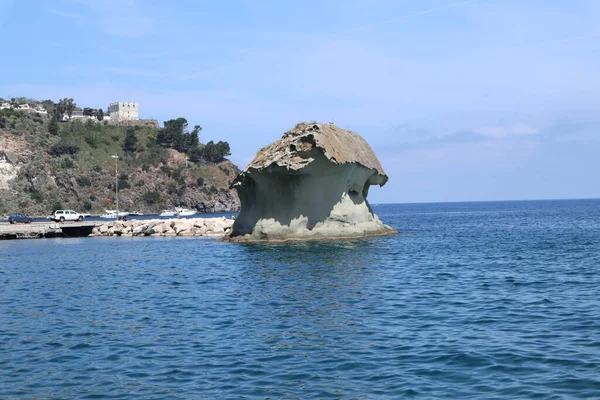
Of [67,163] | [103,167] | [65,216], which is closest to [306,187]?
[65,216]

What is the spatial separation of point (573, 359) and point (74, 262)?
3366 cm

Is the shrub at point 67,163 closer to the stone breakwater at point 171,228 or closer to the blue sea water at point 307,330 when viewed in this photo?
the stone breakwater at point 171,228

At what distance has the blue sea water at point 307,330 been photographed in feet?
42.8

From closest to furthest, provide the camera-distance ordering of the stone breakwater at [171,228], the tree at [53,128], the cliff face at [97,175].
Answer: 1. the stone breakwater at [171,228]
2. the cliff face at [97,175]
3. the tree at [53,128]

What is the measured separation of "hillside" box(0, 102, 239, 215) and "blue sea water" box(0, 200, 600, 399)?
4490 inches

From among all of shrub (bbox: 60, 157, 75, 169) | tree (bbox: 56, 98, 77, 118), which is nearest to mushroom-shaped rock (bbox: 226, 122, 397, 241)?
shrub (bbox: 60, 157, 75, 169)

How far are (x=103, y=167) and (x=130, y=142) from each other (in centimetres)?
1627

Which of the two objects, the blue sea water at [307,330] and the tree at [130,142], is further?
the tree at [130,142]

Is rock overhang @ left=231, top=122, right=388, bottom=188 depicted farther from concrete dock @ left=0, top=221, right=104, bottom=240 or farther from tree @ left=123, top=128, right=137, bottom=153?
tree @ left=123, top=128, right=137, bottom=153

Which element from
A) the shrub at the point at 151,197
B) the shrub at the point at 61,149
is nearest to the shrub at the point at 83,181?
the shrub at the point at 61,149

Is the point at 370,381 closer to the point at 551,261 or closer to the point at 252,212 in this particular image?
the point at 551,261

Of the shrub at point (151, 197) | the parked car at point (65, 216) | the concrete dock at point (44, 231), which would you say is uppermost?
the shrub at point (151, 197)

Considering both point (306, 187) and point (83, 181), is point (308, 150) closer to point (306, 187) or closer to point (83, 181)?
point (306, 187)

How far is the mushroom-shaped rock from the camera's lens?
49000mm
